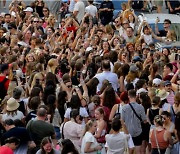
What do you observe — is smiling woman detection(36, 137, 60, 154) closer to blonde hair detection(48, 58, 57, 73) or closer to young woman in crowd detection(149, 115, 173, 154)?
young woman in crowd detection(149, 115, 173, 154)

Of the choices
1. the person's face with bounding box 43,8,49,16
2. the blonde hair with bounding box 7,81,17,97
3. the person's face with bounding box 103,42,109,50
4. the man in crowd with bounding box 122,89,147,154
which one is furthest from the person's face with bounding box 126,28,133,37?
the man in crowd with bounding box 122,89,147,154

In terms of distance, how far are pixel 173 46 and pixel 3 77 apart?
664 cm

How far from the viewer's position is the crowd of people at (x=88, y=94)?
12727 millimetres

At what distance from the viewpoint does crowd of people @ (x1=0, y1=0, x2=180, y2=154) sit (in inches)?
501

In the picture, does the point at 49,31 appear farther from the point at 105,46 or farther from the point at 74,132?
the point at 74,132

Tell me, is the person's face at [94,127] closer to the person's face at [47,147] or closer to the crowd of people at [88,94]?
the crowd of people at [88,94]

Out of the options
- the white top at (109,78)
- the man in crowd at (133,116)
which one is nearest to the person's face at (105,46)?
the white top at (109,78)

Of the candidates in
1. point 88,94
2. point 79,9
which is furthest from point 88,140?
point 79,9

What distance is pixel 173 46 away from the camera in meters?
21.4

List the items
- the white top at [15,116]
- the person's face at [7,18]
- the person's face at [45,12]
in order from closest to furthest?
the white top at [15,116], the person's face at [7,18], the person's face at [45,12]

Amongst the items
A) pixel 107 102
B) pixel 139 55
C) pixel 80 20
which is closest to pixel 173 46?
pixel 139 55

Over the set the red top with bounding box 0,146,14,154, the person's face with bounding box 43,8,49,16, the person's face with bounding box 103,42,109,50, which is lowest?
the person's face with bounding box 43,8,49,16

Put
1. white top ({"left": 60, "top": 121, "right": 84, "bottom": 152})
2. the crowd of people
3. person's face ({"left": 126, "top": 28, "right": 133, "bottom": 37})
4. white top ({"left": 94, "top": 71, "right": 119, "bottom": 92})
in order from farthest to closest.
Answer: person's face ({"left": 126, "top": 28, "right": 133, "bottom": 37}) < white top ({"left": 94, "top": 71, "right": 119, "bottom": 92}) < white top ({"left": 60, "top": 121, "right": 84, "bottom": 152}) < the crowd of people

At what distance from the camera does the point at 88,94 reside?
1506cm
